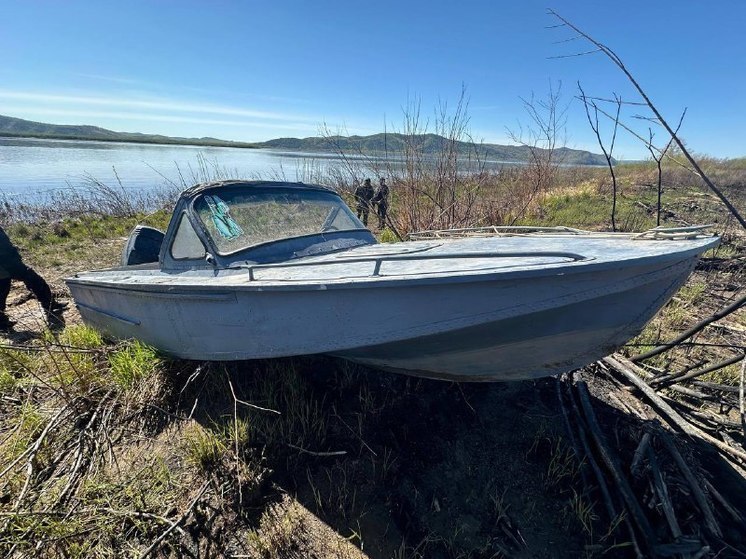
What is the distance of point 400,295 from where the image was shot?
2.10m

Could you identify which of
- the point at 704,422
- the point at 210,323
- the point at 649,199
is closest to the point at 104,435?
the point at 210,323

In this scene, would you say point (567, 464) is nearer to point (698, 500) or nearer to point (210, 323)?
point (698, 500)

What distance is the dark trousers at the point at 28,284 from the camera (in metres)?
5.14

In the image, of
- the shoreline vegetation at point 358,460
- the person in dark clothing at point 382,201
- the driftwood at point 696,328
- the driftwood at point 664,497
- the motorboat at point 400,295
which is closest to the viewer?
the motorboat at point 400,295

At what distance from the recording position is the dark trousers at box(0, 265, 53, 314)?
5137 mm

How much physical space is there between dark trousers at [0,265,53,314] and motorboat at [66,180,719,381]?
2.94 meters

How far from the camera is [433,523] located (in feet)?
7.82

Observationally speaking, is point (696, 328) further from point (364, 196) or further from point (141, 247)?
point (364, 196)

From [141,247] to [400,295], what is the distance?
3888mm

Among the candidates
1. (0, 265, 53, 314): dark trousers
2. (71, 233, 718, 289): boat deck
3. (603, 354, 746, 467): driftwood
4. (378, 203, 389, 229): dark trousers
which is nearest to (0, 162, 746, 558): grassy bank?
(603, 354, 746, 467): driftwood

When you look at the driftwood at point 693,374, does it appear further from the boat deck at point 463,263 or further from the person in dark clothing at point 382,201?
the person in dark clothing at point 382,201

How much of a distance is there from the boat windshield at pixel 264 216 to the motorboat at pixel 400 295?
0.01m

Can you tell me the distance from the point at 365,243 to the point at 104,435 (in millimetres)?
2644

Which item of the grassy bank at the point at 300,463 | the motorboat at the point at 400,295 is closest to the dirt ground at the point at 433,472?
the grassy bank at the point at 300,463
